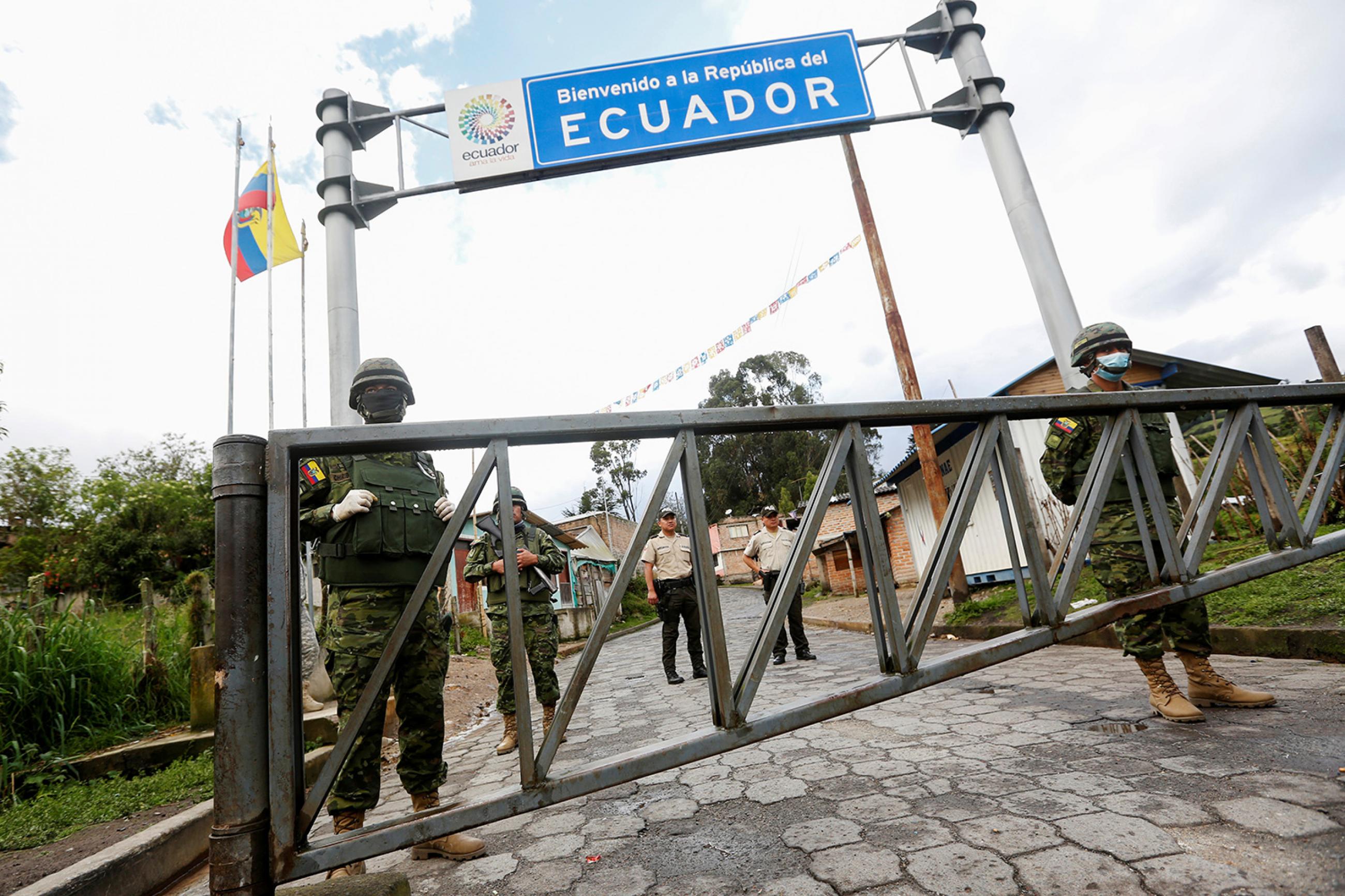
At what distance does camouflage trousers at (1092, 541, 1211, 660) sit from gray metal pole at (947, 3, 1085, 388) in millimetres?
1611

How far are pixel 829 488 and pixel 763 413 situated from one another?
0.25 metres

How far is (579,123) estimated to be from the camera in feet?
15.8

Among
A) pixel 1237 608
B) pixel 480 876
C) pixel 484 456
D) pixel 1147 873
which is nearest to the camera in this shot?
pixel 484 456

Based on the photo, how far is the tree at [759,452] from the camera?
34750 mm

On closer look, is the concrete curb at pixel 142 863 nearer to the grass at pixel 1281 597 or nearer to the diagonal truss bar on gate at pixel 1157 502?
the diagonal truss bar on gate at pixel 1157 502

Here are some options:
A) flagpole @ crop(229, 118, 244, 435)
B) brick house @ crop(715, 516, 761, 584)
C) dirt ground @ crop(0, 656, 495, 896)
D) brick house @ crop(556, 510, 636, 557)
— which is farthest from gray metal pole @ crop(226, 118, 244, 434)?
brick house @ crop(715, 516, 761, 584)

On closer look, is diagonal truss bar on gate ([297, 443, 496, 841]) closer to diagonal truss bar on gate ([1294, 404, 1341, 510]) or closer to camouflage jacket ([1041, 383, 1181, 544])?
camouflage jacket ([1041, 383, 1181, 544])

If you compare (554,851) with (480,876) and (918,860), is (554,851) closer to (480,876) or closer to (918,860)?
(480,876)

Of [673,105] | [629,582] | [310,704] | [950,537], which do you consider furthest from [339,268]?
[950,537]

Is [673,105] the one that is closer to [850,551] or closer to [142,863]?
[142,863]

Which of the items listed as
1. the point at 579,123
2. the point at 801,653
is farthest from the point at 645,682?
the point at 579,123

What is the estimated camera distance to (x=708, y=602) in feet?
5.16

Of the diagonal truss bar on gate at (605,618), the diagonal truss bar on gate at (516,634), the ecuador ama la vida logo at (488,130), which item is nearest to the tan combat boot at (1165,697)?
the diagonal truss bar on gate at (605,618)

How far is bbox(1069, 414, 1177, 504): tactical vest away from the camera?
2.98 meters
